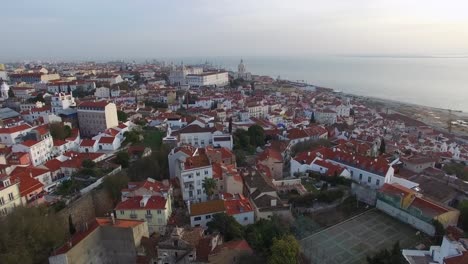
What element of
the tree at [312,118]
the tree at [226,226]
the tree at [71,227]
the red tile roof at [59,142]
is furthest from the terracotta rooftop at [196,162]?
Result: the tree at [312,118]

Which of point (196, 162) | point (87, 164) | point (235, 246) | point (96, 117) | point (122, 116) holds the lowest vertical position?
point (235, 246)

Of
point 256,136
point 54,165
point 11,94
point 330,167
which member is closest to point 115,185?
point 54,165

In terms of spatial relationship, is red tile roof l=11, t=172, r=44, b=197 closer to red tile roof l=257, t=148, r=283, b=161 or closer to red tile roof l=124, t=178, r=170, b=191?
red tile roof l=124, t=178, r=170, b=191

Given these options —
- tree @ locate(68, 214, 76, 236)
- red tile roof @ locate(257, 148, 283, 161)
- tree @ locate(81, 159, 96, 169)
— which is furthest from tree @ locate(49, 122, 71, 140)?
red tile roof @ locate(257, 148, 283, 161)

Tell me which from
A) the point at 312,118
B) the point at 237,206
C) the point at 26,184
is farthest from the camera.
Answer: the point at 312,118

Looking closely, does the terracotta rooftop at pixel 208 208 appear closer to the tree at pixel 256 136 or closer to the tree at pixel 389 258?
the tree at pixel 389 258

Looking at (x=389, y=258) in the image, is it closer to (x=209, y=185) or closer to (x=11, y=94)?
(x=209, y=185)
